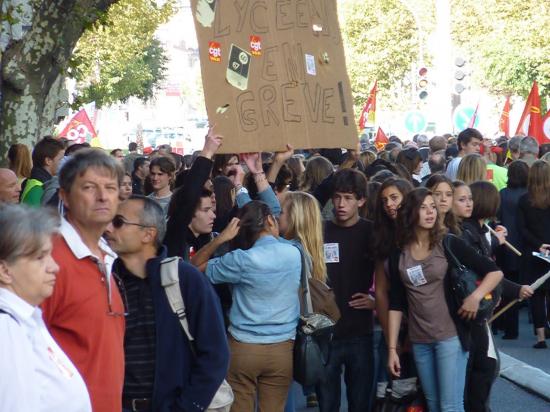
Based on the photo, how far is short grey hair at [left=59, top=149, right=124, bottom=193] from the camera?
14.5 feet

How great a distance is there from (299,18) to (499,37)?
35896 millimetres

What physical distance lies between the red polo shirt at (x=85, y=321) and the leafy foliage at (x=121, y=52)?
23783 millimetres

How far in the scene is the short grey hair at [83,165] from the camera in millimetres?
4406

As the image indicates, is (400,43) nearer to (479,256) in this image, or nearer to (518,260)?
(518,260)

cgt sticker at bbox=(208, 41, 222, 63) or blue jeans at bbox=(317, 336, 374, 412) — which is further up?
cgt sticker at bbox=(208, 41, 222, 63)

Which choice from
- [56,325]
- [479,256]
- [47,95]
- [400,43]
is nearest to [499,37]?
[400,43]

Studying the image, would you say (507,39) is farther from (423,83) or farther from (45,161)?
(45,161)

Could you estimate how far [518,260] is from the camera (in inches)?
485

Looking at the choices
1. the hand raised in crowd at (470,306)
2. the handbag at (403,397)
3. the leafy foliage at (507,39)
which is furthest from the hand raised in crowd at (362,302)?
the leafy foliage at (507,39)

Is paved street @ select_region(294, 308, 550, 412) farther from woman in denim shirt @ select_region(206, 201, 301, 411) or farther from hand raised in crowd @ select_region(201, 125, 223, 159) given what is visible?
hand raised in crowd @ select_region(201, 125, 223, 159)

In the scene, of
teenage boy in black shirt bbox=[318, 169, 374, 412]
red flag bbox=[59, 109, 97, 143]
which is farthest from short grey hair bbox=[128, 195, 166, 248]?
red flag bbox=[59, 109, 97, 143]

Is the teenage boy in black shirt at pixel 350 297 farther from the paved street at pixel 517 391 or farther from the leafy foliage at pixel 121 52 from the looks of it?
the leafy foliage at pixel 121 52

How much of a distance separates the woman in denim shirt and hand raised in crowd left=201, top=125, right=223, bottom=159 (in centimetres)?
Answer: 41

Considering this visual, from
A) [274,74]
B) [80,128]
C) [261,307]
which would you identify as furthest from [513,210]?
[80,128]
